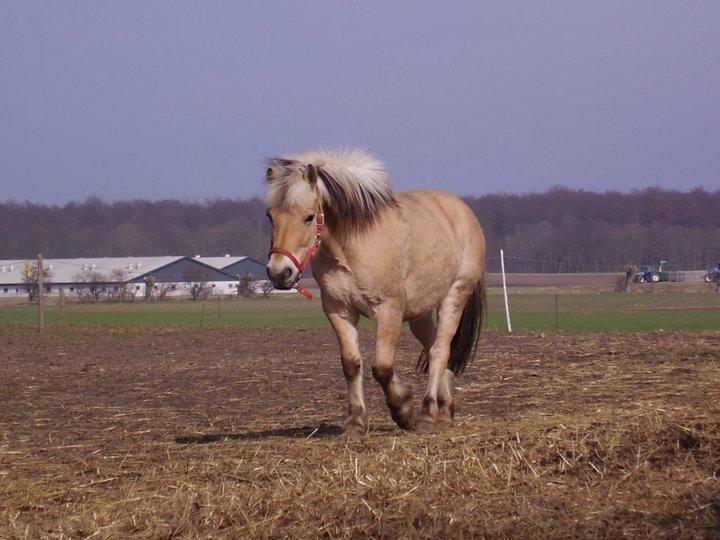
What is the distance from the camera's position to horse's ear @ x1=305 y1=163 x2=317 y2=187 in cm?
673

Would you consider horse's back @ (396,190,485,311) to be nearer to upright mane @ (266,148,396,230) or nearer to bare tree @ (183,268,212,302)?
upright mane @ (266,148,396,230)

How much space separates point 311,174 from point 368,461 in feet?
6.73

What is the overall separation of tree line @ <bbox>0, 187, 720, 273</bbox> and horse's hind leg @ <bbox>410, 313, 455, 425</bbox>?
80.8 m

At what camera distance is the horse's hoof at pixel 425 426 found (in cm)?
708

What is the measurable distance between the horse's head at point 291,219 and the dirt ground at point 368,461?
3.83 feet

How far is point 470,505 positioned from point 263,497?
3.55ft

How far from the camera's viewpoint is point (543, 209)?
4417 inches

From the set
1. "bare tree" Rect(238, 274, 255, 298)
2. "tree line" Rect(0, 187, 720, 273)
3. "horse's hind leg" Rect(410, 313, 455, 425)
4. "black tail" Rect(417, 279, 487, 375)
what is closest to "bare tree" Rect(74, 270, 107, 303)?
"bare tree" Rect(238, 274, 255, 298)

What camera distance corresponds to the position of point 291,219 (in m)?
6.55

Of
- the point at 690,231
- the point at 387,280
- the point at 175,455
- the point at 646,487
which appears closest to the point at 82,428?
the point at 175,455

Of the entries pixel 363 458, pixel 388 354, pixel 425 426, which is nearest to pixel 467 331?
pixel 425 426

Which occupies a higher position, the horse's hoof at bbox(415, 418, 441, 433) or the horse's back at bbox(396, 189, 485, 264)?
the horse's back at bbox(396, 189, 485, 264)

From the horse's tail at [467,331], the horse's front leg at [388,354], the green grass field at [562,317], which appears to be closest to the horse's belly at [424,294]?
the horse's front leg at [388,354]

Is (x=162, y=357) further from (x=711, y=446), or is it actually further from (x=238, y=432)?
(x=711, y=446)
